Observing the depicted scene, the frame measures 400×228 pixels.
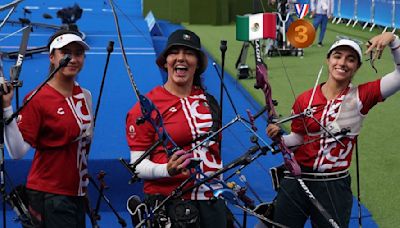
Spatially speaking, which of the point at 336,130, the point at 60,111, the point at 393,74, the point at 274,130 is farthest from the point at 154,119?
the point at 393,74

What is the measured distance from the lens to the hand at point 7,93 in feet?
8.16

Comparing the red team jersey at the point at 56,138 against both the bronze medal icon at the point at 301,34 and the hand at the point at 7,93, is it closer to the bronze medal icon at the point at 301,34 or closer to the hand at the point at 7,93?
the hand at the point at 7,93

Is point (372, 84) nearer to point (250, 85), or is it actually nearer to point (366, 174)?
point (366, 174)

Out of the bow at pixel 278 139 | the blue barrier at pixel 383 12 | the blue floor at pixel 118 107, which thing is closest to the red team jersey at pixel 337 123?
the bow at pixel 278 139

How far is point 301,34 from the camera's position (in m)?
3.27

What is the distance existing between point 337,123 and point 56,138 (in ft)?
3.94

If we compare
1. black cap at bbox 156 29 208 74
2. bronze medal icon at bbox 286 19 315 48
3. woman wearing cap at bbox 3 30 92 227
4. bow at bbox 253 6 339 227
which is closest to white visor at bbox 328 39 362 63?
bronze medal icon at bbox 286 19 315 48

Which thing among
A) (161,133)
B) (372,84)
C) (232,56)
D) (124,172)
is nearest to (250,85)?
(232,56)

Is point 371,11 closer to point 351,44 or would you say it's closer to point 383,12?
point 383,12

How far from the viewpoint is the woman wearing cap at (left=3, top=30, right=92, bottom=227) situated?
2.69 metres

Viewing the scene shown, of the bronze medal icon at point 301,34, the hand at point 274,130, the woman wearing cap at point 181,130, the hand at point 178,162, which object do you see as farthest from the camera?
the bronze medal icon at point 301,34

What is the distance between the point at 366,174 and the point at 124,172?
6.77 ft

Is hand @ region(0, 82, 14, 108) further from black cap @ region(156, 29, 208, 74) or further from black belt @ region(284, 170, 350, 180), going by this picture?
black belt @ region(284, 170, 350, 180)

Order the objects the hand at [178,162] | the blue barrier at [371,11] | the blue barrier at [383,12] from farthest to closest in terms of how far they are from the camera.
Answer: the blue barrier at [383,12], the blue barrier at [371,11], the hand at [178,162]
